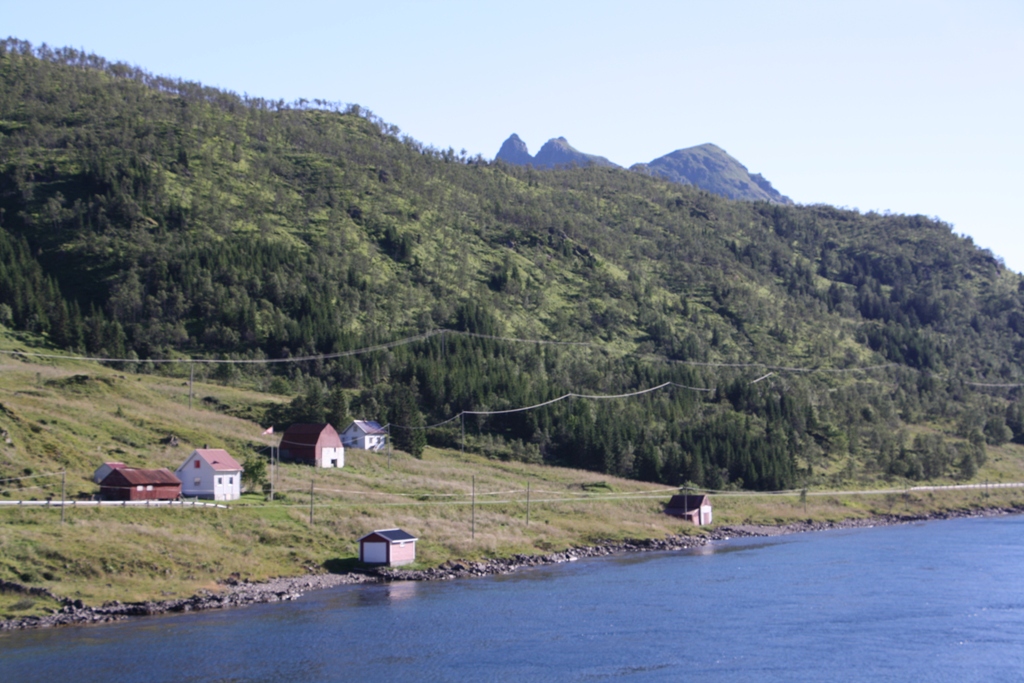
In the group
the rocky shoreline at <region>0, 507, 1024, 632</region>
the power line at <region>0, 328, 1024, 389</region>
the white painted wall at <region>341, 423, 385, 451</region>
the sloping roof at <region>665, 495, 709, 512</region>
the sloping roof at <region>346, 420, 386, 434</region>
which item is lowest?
the rocky shoreline at <region>0, 507, 1024, 632</region>

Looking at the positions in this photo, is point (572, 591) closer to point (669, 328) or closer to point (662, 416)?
point (662, 416)

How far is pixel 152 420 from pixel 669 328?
119m

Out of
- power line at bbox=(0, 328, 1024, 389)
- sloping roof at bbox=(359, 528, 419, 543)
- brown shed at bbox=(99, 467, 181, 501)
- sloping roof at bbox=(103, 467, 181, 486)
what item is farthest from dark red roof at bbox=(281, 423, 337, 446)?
power line at bbox=(0, 328, 1024, 389)

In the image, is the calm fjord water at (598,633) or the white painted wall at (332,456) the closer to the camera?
the calm fjord water at (598,633)

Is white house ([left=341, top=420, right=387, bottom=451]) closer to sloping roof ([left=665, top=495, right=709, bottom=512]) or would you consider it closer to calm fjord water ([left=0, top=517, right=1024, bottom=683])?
sloping roof ([left=665, top=495, right=709, bottom=512])

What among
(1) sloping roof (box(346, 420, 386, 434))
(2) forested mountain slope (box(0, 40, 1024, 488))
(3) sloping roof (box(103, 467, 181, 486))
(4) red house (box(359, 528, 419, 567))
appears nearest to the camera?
(3) sloping roof (box(103, 467, 181, 486))

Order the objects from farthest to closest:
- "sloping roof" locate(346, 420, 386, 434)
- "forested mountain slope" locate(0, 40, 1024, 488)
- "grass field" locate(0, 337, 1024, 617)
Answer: "forested mountain slope" locate(0, 40, 1024, 488) < "sloping roof" locate(346, 420, 386, 434) < "grass field" locate(0, 337, 1024, 617)

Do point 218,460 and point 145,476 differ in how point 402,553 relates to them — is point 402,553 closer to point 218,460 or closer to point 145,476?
point 218,460

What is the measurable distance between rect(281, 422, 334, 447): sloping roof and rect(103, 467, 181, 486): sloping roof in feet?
70.7

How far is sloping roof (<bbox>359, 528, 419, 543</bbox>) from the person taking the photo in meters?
65.4

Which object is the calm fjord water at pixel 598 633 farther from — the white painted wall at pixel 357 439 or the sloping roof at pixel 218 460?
the white painted wall at pixel 357 439

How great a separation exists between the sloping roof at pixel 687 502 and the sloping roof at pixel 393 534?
37.9 metres

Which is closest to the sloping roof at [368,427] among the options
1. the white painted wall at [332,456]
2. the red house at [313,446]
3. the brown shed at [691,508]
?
the white painted wall at [332,456]

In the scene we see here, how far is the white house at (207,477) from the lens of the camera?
70.9 meters
